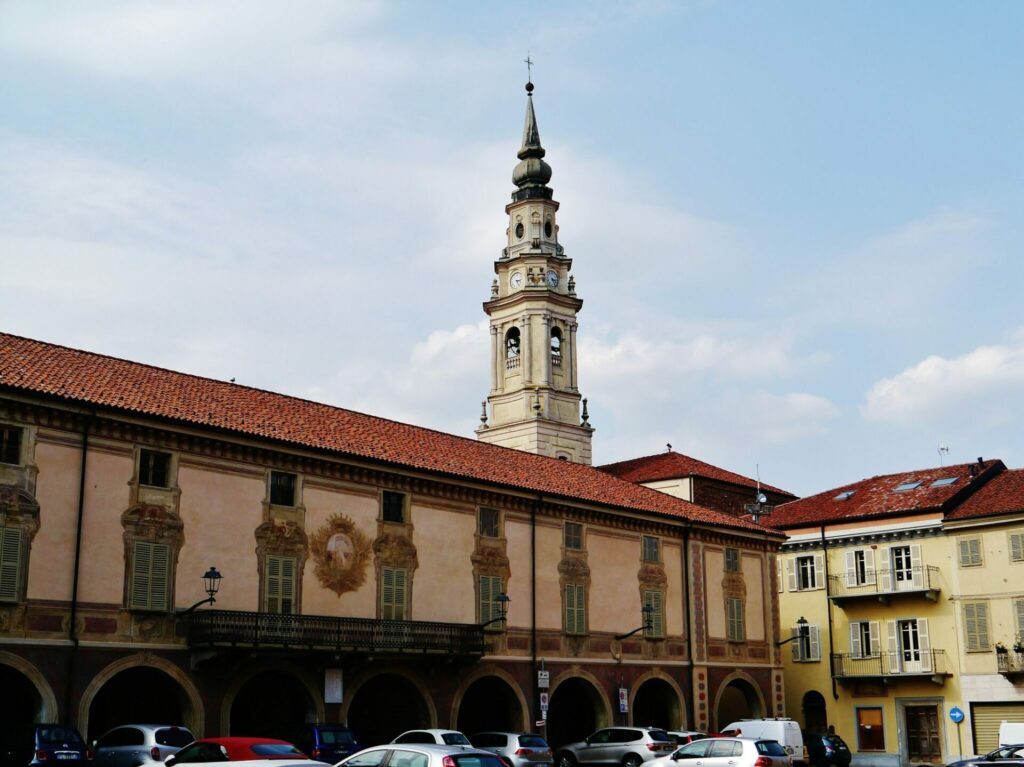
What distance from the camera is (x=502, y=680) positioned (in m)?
39.4

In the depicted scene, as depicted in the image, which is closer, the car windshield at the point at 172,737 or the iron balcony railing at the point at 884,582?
the car windshield at the point at 172,737

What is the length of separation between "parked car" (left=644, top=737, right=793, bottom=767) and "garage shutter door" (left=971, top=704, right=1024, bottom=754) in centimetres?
2295

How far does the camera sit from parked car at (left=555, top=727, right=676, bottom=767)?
120 feet

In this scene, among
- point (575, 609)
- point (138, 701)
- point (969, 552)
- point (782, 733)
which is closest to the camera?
point (138, 701)

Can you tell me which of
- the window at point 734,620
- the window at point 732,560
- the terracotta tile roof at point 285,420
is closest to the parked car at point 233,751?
the terracotta tile roof at point 285,420

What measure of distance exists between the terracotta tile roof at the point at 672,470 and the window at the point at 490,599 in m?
25.4

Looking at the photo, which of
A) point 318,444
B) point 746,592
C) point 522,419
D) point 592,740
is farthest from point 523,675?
point 522,419

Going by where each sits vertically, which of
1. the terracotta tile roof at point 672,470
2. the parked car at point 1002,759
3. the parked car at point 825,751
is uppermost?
the terracotta tile roof at point 672,470

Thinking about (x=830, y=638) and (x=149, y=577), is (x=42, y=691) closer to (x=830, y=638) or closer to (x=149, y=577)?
(x=149, y=577)

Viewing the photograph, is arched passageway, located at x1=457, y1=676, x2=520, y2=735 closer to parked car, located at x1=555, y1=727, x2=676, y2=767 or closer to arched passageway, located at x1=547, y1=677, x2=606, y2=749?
parked car, located at x1=555, y1=727, x2=676, y2=767

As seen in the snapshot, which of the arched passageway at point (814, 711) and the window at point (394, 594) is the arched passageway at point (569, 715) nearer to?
the window at point (394, 594)

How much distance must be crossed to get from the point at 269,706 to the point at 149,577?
6.41 metres

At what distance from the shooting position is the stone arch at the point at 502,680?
37.7 metres

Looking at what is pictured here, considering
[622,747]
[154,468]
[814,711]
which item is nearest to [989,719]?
[814,711]
